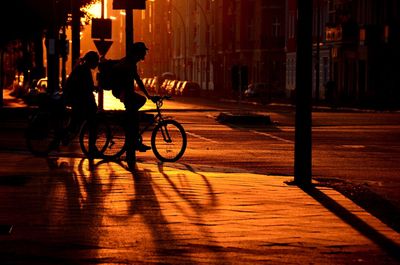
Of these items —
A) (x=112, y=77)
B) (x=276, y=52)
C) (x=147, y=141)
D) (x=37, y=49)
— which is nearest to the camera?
(x=112, y=77)

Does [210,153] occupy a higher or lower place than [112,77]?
lower

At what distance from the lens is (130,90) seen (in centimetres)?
1989

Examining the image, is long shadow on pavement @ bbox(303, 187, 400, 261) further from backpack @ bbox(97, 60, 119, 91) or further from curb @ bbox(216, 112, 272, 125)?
curb @ bbox(216, 112, 272, 125)

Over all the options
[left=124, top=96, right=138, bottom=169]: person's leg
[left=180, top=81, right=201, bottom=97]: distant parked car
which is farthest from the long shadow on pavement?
[left=180, top=81, right=201, bottom=97]: distant parked car

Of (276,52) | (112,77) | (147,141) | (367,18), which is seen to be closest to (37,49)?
(367,18)

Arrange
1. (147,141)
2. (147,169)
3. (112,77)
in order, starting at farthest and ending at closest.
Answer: (147,141) < (112,77) < (147,169)

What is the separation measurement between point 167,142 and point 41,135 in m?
2.46

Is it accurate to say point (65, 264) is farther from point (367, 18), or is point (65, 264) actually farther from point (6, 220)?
point (367, 18)

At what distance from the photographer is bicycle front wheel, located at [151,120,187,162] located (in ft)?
67.7

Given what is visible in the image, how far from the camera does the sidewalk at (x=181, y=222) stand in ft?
32.3

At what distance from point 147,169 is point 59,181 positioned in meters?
2.44

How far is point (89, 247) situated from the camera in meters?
10.2

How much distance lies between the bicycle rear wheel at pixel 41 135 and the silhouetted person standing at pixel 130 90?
1.85 meters

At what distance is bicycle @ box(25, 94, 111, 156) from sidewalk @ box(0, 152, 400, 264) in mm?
3790
